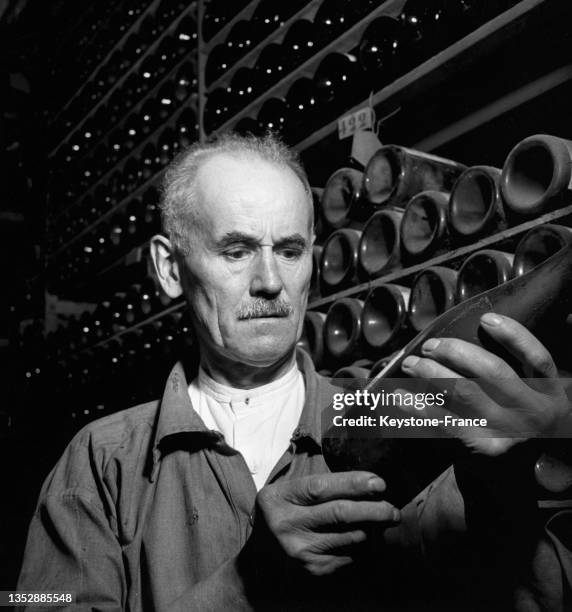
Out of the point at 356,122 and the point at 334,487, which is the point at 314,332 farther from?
the point at 334,487

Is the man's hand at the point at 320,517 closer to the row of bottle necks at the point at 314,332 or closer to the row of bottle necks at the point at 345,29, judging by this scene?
the row of bottle necks at the point at 314,332

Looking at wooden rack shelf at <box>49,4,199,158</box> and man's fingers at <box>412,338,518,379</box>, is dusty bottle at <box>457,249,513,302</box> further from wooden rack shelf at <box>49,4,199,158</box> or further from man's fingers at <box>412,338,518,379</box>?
wooden rack shelf at <box>49,4,199,158</box>

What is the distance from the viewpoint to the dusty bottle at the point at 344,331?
95.0 inches

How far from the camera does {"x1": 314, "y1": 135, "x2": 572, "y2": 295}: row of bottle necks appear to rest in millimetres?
1812

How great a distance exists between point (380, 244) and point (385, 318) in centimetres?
31

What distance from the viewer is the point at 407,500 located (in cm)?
100

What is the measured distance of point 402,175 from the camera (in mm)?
2324

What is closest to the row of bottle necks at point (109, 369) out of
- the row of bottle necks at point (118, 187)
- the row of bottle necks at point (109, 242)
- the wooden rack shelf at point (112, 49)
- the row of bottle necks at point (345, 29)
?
the row of bottle necks at point (109, 242)

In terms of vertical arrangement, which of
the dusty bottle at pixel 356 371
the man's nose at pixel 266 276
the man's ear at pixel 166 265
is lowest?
the dusty bottle at pixel 356 371

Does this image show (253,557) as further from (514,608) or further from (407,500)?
(514,608)

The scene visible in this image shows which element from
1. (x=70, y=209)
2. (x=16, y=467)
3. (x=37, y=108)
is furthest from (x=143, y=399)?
(x=37, y=108)

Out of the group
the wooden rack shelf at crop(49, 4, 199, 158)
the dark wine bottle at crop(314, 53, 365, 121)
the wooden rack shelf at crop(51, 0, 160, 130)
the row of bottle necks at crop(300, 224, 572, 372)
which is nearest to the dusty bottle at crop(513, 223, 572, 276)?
the row of bottle necks at crop(300, 224, 572, 372)

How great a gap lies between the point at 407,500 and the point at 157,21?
4.40 metres

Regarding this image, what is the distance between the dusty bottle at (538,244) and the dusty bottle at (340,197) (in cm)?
93
